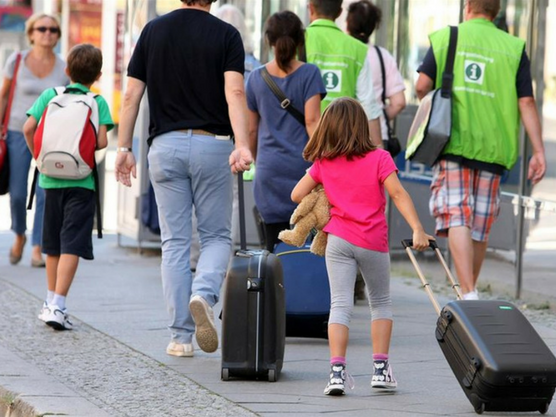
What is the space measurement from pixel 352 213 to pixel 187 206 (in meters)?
1.16

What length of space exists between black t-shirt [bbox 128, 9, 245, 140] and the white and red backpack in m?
1.11

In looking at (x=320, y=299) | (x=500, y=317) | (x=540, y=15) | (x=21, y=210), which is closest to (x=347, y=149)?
(x=500, y=317)

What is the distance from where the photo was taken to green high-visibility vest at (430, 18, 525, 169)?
8.27m

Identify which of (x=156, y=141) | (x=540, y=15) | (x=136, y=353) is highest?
(x=540, y=15)

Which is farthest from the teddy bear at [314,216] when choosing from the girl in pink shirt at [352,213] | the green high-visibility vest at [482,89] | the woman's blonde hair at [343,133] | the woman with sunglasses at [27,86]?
the woman with sunglasses at [27,86]

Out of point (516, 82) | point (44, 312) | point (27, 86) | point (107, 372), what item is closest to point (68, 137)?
point (44, 312)

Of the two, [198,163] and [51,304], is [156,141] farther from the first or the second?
[51,304]

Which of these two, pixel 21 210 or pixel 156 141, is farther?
pixel 21 210

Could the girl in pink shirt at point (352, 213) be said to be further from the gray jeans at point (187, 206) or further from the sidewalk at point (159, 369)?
the gray jeans at point (187, 206)

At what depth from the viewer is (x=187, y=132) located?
22.6ft

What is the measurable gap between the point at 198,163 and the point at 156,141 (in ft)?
0.85

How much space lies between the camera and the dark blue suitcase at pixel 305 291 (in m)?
7.38

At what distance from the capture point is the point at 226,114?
22.9ft

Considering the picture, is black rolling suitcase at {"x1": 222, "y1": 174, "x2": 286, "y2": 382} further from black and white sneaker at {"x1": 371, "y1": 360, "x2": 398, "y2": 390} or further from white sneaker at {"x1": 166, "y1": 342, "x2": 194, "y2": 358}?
white sneaker at {"x1": 166, "y1": 342, "x2": 194, "y2": 358}
